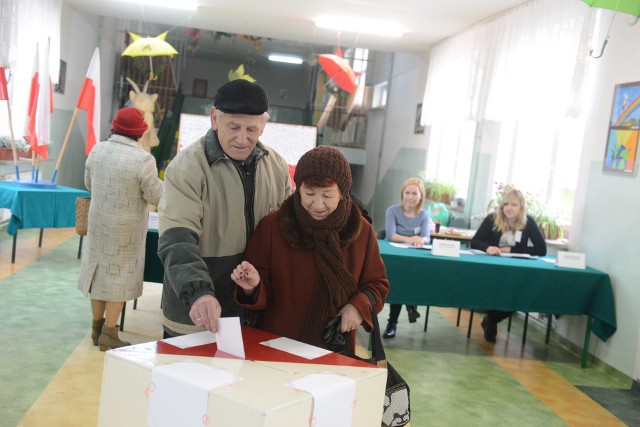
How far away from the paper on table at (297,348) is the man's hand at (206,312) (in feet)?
0.59

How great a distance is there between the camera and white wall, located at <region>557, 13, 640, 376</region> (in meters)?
5.01

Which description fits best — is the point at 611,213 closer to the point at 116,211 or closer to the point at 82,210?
the point at 116,211

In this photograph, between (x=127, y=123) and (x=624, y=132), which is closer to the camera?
(x=127, y=123)

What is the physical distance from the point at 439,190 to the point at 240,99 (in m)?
7.29

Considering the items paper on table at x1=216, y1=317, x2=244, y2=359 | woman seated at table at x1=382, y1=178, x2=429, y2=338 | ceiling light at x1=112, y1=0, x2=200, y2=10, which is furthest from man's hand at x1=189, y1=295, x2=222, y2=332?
ceiling light at x1=112, y1=0, x2=200, y2=10

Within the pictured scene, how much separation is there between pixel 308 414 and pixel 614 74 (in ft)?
15.9

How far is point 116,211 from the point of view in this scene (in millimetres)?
4266

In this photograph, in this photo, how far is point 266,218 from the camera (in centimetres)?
217

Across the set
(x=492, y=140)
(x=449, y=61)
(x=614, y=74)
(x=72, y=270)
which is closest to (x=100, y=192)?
(x=72, y=270)

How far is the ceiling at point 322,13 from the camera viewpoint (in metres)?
7.84

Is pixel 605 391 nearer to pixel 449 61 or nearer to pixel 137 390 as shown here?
pixel 137 390

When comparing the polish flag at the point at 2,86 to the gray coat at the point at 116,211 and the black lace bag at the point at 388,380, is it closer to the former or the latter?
the gray coat at the point at 116,211

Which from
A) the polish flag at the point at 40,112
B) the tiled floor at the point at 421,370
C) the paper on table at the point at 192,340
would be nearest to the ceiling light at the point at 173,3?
the polish flag at the point at 40,112

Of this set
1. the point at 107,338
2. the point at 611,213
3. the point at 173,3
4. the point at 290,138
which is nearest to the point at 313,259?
the point at 107,338
